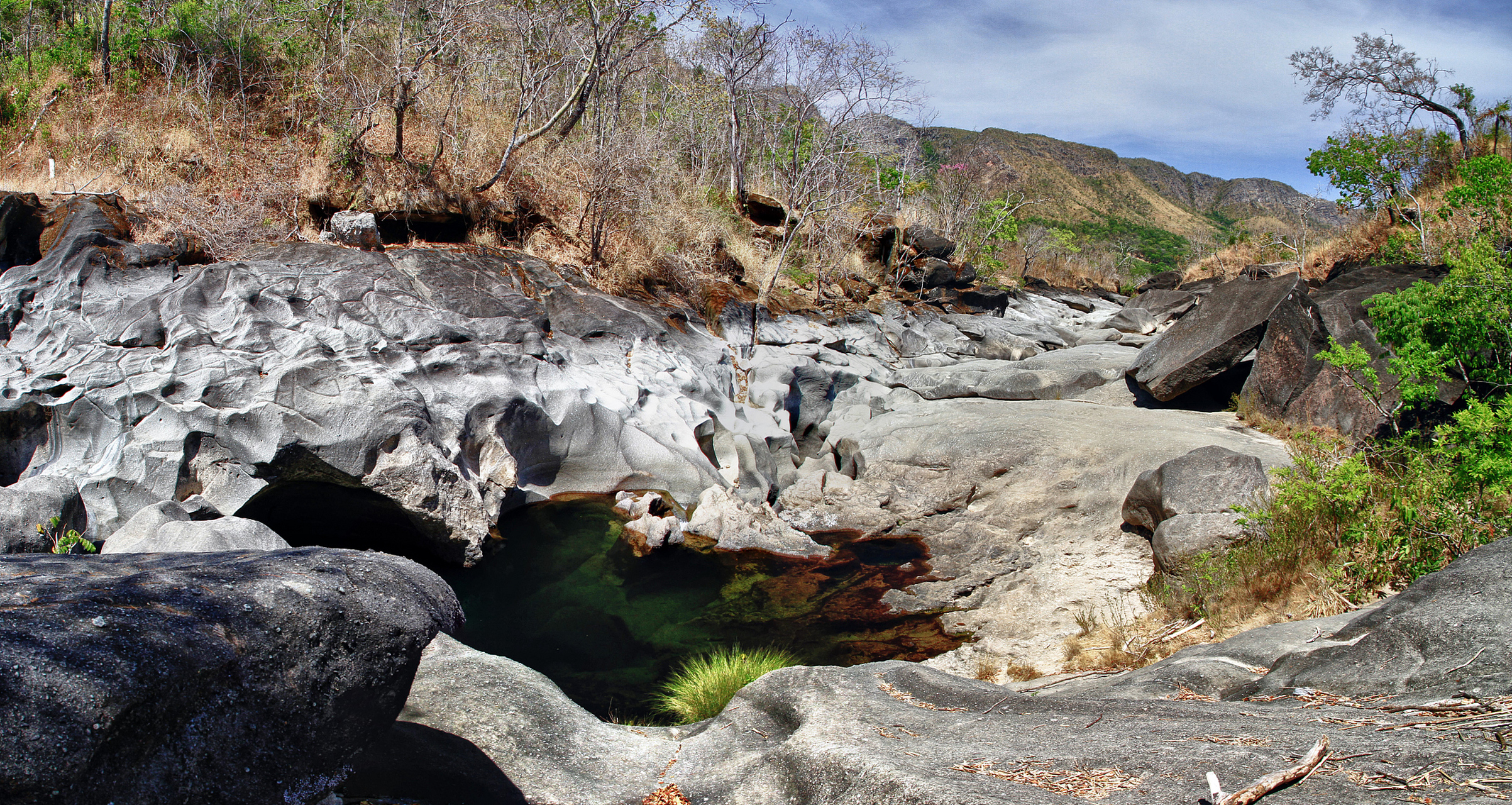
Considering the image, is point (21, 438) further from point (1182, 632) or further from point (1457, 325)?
point (1457, 325)

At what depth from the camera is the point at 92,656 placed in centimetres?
146

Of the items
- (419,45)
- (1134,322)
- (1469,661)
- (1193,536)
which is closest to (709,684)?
(1469,661)

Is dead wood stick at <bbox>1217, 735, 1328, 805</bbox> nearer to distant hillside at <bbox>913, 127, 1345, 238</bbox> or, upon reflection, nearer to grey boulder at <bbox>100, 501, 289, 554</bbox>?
grey boulder at <bbox>100, 501, 289, 554</bbox>

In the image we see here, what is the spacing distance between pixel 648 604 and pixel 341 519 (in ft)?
11.7

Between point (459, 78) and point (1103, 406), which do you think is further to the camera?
point (459, 78)

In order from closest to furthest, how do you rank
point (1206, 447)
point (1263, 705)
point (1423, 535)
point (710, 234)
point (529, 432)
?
point (1263, 705) < point (1423, 535) < point (1206, 447) < point (529, 432) < point (710, 234)

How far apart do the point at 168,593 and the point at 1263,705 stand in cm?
364

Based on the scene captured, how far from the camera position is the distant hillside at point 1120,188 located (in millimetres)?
92438

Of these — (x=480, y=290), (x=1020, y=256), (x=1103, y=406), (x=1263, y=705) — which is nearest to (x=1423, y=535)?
(x=1263, y=705)

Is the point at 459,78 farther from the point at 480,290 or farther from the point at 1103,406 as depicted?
the point at 1103,406

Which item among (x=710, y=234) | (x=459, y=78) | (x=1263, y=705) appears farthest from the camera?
(x=710, y=234)

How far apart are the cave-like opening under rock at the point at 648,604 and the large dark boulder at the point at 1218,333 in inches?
205

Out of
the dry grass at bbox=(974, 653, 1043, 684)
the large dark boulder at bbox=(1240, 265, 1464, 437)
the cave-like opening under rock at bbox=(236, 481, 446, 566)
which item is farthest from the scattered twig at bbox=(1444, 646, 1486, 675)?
the cave-like opening under rock at bbox=(236, 481, 446, 566)

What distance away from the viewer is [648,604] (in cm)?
751
